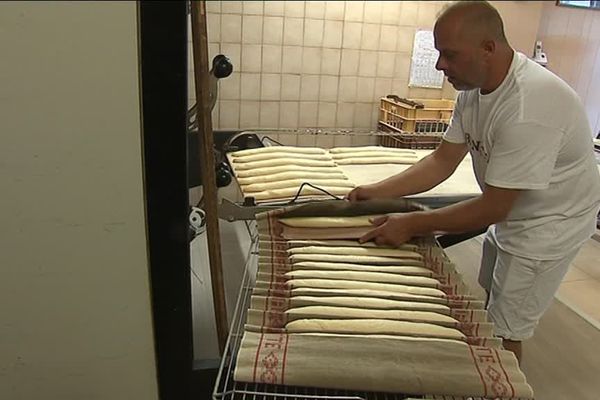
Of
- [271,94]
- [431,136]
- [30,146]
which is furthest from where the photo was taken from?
[271,94]

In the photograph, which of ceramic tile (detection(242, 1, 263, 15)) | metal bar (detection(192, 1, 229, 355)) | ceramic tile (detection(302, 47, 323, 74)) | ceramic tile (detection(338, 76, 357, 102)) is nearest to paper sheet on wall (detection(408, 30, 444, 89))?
ceramic tile (detection(338, 76, 357, 102))

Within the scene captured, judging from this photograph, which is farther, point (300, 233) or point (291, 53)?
point (291, 53)

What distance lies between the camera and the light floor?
65.7 inches

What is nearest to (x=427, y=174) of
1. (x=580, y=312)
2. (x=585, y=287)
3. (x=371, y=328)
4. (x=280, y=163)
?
(x=280, y=163)

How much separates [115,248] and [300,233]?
456 mm

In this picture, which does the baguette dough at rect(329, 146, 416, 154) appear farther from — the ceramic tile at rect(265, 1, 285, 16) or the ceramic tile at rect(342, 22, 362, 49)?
the ceramic tile at rect(265, 1, 285, 16)

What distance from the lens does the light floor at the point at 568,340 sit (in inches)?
65.7

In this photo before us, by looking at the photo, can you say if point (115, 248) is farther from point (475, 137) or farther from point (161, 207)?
point (475, 137)

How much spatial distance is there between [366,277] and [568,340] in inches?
52.0

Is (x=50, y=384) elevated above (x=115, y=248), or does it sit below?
below

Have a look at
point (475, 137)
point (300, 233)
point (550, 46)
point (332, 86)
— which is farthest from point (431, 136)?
point (550, 46)

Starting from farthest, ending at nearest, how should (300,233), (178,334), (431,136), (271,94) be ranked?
(271,94)
(431,136)
(300,233)
(178,334)

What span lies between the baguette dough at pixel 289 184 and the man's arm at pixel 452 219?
505 millimetres

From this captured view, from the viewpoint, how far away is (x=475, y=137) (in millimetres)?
1272
